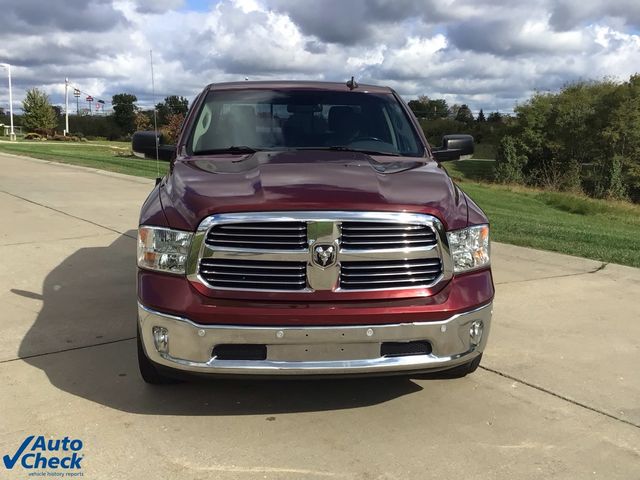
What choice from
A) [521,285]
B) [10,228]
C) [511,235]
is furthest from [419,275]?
[10,228]

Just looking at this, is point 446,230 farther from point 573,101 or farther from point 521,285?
point 573,101

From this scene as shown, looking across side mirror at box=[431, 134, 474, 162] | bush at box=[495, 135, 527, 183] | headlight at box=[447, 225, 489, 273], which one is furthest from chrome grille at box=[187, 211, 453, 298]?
bush at box=[495, 135, 527, 183]

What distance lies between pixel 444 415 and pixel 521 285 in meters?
3.12

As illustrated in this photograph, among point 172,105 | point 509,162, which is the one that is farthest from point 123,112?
point 172,105

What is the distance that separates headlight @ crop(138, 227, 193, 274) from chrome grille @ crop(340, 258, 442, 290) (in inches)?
32.0

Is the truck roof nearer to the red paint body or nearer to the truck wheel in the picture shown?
the red paint body

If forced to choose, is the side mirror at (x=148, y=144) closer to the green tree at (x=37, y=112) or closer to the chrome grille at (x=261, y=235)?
the chrome grille at (x=261, y=235)

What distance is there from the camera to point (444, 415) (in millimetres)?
3432

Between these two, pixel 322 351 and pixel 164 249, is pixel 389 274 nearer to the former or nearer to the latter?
pixel 322 351

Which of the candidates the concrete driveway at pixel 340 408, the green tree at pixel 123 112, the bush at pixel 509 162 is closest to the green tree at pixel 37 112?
the green tree at pixel 123 112

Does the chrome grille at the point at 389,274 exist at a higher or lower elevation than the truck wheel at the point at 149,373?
higher

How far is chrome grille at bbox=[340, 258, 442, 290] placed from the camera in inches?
122

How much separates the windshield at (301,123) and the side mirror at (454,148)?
1.24 feet

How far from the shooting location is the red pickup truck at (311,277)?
9.86 feet
